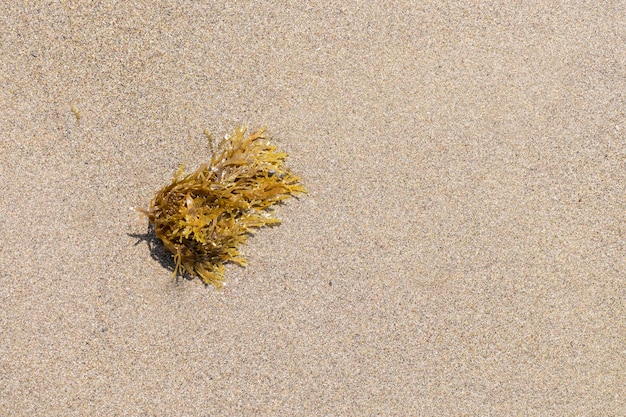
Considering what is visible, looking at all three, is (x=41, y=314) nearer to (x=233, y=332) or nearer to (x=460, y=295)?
(x=233, y=332)

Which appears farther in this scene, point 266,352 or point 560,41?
point 560,41

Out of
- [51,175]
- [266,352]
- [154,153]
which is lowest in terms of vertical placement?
[266,352]

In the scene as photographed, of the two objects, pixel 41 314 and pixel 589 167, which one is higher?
pixel 589 167

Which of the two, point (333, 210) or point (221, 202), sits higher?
point (333, 210)

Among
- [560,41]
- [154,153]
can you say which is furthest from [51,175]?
[560,41]
